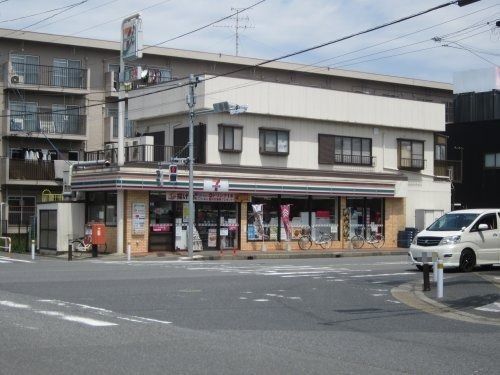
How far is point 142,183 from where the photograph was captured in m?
31.8

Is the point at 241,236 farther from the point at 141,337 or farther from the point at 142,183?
the point at 141,337

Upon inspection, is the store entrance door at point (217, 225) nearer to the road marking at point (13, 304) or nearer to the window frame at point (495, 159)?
the road marking at point (13, 304)

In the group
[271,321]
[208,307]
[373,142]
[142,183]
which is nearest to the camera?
[271,321]

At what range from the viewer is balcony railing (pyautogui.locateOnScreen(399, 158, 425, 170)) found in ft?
138

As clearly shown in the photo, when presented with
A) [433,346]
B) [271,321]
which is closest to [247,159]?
[271,321]

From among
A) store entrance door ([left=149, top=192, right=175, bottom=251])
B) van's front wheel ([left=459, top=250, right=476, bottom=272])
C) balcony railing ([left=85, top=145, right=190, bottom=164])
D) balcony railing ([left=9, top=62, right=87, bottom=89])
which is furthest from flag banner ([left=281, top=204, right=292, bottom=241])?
balcony railing ([left=9, top=62, right=87, bottom=89])

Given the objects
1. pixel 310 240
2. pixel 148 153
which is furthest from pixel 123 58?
pixel 310 240

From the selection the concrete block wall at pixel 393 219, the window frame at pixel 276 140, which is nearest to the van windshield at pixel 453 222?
the window frame at pixel 276 140

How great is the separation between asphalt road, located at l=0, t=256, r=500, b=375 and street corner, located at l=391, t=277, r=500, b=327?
0.19m

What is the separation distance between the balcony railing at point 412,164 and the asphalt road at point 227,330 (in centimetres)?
2426

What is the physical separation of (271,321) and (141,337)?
9.06 ft

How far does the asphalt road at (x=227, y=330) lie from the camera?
8484 millimetres

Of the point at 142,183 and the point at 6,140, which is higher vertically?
the point at 6,140

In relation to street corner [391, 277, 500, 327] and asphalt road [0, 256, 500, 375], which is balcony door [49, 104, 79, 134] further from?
street corner [391, 277, 500, 327]
